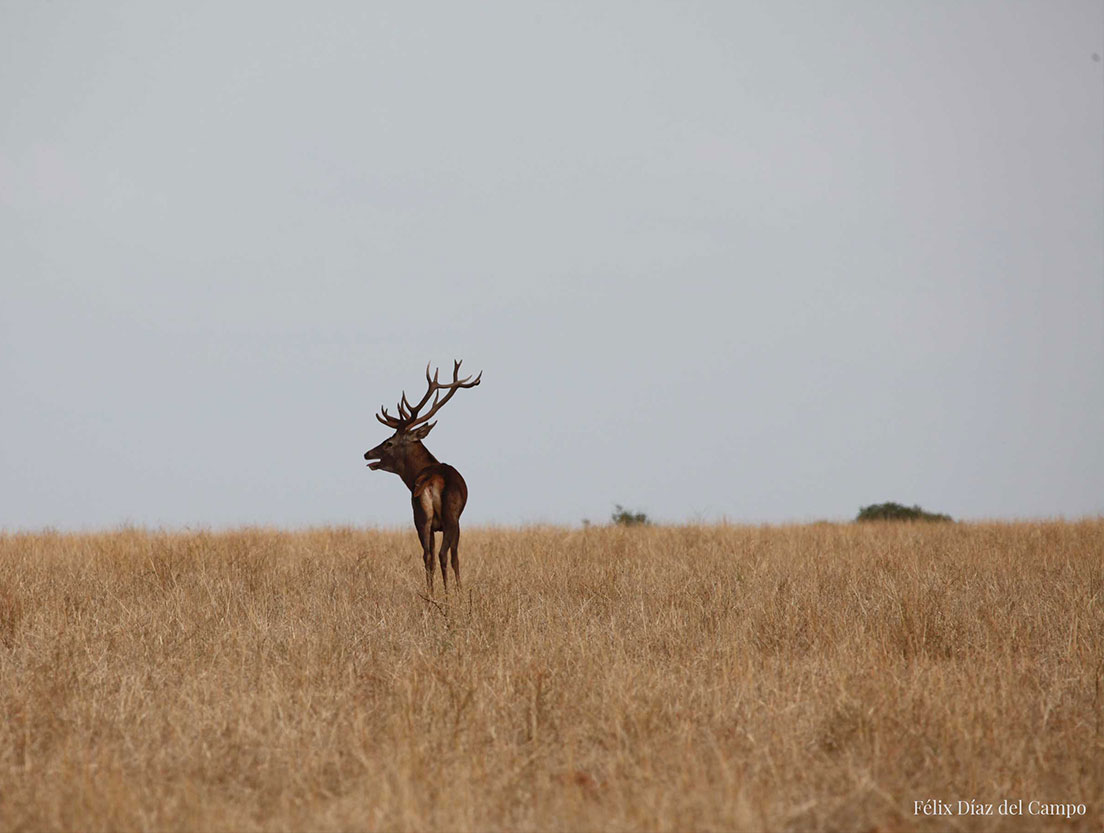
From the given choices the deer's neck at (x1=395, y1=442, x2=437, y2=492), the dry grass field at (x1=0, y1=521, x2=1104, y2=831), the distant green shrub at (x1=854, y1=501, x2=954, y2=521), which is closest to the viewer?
the dry grass field at (x1=0, y1=521, x2=1104, y2=831)

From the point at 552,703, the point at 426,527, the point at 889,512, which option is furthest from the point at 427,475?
the point at 889,512

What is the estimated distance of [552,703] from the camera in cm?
554

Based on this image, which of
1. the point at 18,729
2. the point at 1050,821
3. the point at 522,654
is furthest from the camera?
the point at 522,654

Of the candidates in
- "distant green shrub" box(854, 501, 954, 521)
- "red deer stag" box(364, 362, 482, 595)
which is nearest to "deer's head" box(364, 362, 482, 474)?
"red deer stag" box(364, 362, 482, 595)

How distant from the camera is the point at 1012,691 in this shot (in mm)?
5875

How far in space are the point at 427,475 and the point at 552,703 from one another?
547 cm

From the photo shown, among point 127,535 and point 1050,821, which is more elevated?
point 127,535

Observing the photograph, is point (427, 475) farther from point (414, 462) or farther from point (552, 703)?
point (552, 703)

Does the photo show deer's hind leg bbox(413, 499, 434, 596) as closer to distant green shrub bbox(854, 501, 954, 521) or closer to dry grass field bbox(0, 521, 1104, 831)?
dry grass field bbox(0, 521, 1104, 831)

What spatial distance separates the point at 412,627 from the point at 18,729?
331cm

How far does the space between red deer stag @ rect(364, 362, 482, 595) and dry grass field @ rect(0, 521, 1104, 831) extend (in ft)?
2.07

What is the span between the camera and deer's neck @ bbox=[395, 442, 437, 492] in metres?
11.6

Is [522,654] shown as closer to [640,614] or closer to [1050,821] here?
[640,614]

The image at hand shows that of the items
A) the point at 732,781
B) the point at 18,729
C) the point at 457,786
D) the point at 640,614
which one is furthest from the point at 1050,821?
the point at 18,729
